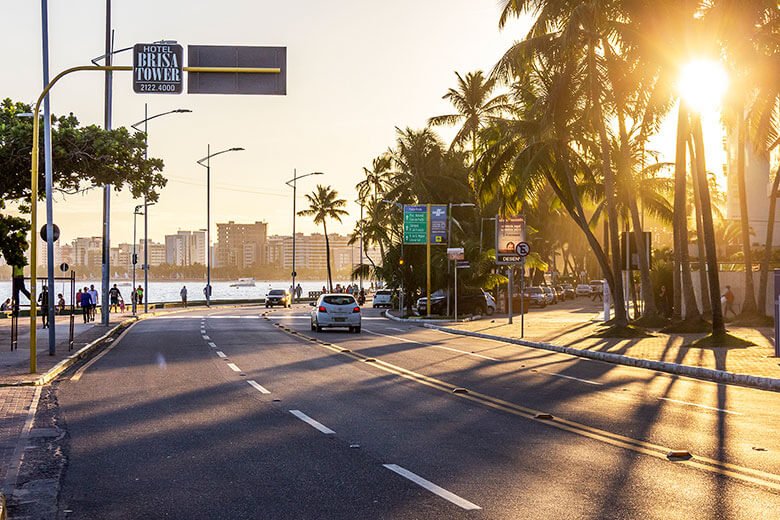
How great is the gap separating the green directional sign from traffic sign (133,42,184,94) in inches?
1424

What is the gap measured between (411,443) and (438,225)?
44.0 metres

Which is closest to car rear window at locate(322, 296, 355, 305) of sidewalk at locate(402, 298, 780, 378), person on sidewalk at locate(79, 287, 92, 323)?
sidewalk at locate(402, 298, 780, 378)

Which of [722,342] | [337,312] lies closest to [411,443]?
[722,342]

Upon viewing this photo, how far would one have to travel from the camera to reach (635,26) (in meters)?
32.6

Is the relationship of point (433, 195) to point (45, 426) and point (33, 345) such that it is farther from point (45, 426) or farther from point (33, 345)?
point (45, 426)

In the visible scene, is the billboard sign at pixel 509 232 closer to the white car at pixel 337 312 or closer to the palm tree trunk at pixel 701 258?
the palm tree trunk at pixel 701 258

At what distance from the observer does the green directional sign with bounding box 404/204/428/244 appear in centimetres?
5500

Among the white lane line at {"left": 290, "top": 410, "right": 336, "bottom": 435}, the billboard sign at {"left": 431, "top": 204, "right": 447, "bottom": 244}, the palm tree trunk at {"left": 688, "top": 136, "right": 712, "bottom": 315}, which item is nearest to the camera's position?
the white lane line at {"left": 290, "top": 410, "right": 336, "bottom": 435}

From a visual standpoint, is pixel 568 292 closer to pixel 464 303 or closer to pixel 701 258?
pixel 464 303

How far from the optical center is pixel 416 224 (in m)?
55.3

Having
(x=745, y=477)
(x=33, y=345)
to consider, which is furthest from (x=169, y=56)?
(x=745, y=477)

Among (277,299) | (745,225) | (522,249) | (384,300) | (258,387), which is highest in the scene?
(745,225)

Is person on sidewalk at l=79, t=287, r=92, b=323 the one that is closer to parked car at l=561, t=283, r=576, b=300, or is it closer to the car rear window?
the car rear window

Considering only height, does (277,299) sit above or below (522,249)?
below
